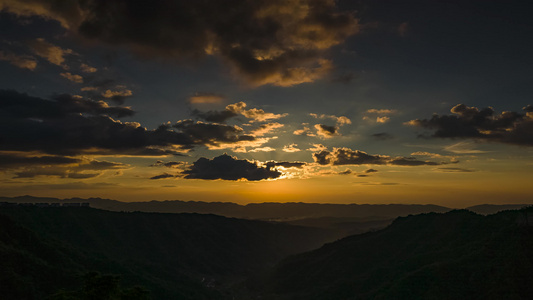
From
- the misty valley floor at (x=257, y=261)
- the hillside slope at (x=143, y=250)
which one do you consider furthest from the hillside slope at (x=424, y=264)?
the hillside slope at (x=143, y=250)

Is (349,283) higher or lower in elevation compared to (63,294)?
lower

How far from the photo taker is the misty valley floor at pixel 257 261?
6800 cm

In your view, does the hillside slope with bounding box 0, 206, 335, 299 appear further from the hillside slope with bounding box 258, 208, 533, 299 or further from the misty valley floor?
the hillside slope with bounding box 258, 208, 533, 299

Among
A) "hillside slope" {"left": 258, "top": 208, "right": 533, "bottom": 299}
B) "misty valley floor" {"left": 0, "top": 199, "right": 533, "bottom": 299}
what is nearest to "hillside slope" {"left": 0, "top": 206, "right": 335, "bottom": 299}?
"misty valley floor" {"left": 0, "top": 199, "right": 533, "bottom": 299}

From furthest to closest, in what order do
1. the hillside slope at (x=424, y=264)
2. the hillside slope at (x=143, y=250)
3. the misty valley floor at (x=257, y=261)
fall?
the hillside slope at (x=143, y=250), the hillside slope at (x=424, y=264), the misty valley floor at (x=257, y=261)

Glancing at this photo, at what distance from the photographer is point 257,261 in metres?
196

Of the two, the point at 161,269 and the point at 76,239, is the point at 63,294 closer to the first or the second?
the point at 161,269

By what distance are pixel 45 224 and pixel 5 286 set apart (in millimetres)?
91652

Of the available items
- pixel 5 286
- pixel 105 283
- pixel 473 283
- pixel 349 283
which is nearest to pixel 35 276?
pixel 5 286

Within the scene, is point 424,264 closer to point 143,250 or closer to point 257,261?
point 257,261

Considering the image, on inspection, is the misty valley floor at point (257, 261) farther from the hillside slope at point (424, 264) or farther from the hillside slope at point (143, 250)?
the hillside slope at point (143, 250)

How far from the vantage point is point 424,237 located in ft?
373

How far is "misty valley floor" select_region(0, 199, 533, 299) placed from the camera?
6800 centimetres

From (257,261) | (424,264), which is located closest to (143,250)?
(257,261)
